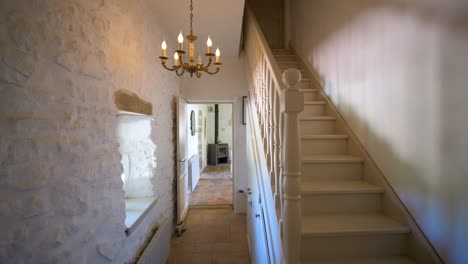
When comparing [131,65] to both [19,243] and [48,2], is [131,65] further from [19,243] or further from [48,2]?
[19,243]

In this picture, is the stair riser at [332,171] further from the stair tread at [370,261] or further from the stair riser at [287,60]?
the stair riser at [287,60]

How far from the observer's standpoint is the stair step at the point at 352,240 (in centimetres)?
135

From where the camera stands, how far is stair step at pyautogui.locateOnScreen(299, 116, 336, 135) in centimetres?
229

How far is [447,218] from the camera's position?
1193mm

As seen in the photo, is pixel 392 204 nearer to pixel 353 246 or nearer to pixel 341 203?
pixel 341 203

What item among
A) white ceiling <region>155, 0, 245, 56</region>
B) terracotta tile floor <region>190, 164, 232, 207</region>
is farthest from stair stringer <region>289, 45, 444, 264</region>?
terracotta tile floor <region>190, 164, 232, 207</region>

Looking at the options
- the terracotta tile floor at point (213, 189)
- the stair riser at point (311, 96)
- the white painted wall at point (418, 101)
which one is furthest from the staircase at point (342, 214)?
the terracotta tile floor at point (213, 189)

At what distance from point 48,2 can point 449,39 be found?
6.53 ft

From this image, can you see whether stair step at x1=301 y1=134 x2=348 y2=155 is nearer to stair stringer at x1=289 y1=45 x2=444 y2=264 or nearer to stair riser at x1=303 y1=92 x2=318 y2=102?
stair stringer at x1=289 y1=45 x2=444 y2=264

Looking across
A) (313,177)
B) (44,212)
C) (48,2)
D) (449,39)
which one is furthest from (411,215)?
(48,2)

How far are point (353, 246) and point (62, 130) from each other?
1.77m

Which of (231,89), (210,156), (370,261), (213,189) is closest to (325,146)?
(370,261)

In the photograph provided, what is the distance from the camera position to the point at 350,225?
141 centimetres

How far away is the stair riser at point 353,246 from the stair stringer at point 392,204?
→ 7 centimetres
